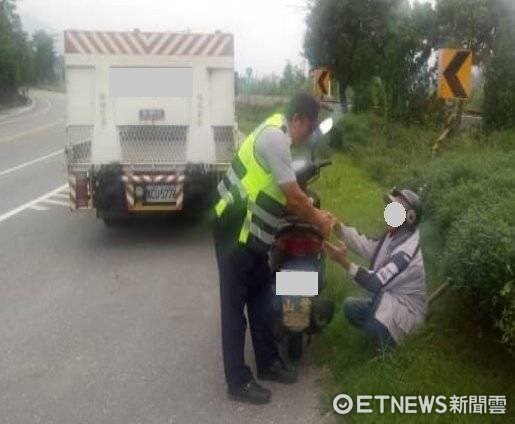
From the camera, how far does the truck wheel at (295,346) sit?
14.4 feet

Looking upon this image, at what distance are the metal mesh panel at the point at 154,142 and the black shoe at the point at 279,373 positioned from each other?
4043 millimetres

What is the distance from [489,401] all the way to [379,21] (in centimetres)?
1593

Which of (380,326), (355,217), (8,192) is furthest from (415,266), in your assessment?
(8,192)

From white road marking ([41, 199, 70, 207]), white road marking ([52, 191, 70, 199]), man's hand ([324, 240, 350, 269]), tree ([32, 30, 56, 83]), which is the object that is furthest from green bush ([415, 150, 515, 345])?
tree ([32, 30, 56, 83])

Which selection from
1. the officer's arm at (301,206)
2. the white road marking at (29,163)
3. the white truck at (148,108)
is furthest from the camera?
the white road marking at (29,163)

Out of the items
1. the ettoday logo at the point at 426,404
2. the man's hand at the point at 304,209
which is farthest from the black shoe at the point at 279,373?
the man's hand at the point at 304,209

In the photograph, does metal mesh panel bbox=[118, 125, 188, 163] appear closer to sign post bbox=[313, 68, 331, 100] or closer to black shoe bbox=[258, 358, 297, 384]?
black shoe bbox=[258, 358, 297, 384]

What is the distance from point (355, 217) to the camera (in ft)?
24.7

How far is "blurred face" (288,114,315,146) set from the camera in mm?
3918

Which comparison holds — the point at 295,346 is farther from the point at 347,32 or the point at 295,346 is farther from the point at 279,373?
the point at 347,32

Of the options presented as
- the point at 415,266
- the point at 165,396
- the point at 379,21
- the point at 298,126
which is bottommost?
the point at 165,396

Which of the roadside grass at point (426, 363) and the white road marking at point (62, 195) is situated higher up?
the white road marking at point (62, 195)

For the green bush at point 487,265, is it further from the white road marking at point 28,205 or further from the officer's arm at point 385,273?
the white road marking at point 28,205

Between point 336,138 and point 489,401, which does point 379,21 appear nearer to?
point 336,138
